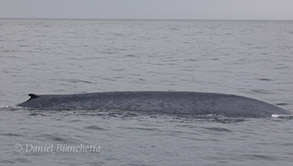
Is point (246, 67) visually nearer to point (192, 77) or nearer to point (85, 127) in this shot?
point (192, 77)

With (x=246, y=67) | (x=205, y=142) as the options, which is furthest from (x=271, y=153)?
(x=246, y=67)

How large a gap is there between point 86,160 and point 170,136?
219 centimetres

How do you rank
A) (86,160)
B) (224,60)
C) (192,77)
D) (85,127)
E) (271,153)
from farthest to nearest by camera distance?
(224,60) < (192,77) < (85,127) < (271,153) < (86,160)

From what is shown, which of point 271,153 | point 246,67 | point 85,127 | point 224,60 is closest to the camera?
point 271,153

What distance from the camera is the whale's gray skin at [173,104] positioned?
10.9 metres

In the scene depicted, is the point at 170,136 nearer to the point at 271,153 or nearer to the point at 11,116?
the point at 271,153

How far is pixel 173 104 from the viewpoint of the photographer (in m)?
11.0

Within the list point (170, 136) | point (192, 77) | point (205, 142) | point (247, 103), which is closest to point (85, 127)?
point (170, 136)

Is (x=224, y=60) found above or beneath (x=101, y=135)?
above

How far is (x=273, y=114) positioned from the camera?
442 inches

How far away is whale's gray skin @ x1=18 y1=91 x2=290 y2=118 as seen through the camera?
430 inches

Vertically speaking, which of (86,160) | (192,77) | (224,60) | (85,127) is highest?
(224,60)

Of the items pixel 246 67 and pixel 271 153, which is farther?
pixel 246 67

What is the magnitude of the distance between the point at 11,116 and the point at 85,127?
1900mm
